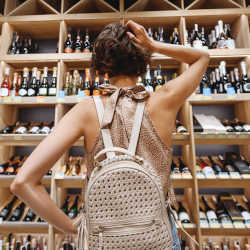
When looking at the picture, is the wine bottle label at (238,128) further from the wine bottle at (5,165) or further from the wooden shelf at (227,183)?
the wine bottle at (5,165)

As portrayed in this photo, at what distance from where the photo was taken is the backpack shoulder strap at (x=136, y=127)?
19.6 inches

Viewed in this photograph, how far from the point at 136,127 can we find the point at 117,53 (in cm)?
24

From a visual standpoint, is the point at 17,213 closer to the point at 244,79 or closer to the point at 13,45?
the point at 13,45

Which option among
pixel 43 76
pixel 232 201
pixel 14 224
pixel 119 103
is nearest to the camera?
pixel 119 103

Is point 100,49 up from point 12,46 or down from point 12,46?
down

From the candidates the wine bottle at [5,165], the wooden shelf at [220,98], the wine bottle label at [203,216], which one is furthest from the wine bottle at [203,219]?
the wine bottle at [5,165]

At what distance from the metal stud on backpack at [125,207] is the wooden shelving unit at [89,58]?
1.25m

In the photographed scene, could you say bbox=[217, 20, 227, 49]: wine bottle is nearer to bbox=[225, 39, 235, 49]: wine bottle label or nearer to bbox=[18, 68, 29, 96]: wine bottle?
bbox=[225, 39, 235, 49]: wine bottle label

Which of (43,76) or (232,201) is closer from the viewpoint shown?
(232,201)

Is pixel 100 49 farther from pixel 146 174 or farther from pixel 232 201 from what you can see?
pixel 232 201

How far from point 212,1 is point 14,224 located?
3.12 m

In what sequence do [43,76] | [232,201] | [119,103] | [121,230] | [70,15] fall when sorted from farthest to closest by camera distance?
[43,76], [70,15], [232,201], [119,103], [121,230]

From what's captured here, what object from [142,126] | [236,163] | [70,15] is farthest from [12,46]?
[236,163]

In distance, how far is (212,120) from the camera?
1.87 m
